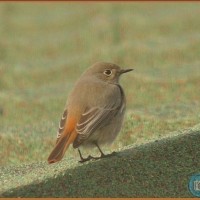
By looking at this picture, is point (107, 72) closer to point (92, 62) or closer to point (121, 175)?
point (121, 175)

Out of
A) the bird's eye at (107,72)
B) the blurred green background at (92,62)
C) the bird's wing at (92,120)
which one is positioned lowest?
the blurred green background at (92,62)

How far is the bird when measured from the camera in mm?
5746

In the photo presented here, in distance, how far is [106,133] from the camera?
609 cm

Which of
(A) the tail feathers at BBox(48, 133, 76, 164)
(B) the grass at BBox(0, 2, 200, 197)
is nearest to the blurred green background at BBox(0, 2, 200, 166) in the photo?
(B) the grass at BBox(0, 2, 200, 197)

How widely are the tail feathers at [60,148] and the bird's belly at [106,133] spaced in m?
0.25

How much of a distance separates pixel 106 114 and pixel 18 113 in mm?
3466

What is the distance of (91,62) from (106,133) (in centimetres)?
609

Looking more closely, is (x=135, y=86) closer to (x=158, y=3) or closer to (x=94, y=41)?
(x=94, y=41)

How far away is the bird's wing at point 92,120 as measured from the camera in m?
5.75

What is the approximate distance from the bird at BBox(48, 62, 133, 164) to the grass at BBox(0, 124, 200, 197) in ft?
0.65

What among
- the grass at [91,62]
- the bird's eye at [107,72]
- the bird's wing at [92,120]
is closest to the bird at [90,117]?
the bird's wing at [92,120]

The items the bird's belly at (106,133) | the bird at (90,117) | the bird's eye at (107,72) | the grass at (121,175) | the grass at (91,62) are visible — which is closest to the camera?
the grass at (121,175)

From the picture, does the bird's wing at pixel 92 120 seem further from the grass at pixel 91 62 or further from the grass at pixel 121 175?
the grass at pixel 91 62

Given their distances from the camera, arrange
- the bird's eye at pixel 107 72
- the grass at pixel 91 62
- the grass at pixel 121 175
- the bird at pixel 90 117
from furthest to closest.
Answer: the grass at pixel 91 62
the bird's eye at pixel 107 72
the bird at pixel 90 117
the grass at pixel 121 175
